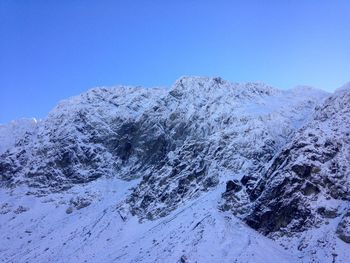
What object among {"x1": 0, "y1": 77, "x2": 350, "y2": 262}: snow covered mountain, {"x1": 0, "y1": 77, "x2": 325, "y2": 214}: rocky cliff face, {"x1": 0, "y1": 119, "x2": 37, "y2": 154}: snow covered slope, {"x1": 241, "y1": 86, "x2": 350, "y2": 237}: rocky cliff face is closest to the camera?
{"x1": 241, "y1": 86, "x2": 350, "y2": 237}: rocky cliff face

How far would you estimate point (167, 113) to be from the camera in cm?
11731

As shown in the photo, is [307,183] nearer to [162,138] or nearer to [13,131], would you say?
[162,138]

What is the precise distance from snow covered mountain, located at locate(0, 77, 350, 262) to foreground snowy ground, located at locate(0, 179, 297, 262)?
0.87 ft

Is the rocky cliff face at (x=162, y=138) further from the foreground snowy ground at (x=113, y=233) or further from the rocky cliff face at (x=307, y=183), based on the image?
the rocky cliff face at (x=307, y=183)

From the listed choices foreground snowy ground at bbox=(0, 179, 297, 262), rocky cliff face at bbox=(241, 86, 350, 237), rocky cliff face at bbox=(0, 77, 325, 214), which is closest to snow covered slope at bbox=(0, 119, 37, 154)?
rocky cliff face at bbox=(0, 77, 325, 214)

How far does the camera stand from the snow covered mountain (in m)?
62.8

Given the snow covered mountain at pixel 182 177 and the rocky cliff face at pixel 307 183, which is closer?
the rocky cliff face at pixel 307 183

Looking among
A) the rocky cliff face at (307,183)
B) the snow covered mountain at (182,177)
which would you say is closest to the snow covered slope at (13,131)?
the snow covered mountain at (182,177)

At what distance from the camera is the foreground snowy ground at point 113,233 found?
6216cm

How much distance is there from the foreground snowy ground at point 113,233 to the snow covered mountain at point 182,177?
0.87 feet

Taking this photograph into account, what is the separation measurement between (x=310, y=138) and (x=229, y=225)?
55.8ft

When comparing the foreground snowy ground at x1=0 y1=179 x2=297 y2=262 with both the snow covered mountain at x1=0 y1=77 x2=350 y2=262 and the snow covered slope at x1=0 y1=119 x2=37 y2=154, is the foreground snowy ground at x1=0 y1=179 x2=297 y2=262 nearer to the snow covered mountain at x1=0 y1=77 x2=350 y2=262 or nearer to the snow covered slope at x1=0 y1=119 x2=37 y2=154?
the snow covered mountain at x1=0 y1=77 x2=350 y2=262

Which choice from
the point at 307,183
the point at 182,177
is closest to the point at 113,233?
the point at 182,177

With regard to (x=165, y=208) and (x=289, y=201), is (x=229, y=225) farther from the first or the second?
(x=165, y=208)
